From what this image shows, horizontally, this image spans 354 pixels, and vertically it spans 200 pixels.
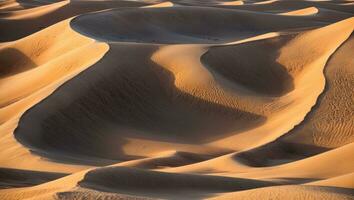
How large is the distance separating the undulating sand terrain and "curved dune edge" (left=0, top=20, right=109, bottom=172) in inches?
2.1

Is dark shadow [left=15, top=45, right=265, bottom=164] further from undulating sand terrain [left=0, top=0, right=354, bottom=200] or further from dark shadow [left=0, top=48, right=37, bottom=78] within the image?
dark shadow [left=0, top=48, right=37, bottom=78]

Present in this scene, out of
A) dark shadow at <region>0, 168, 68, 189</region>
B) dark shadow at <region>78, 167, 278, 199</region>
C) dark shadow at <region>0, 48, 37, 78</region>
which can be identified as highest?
dark shadow at <region>78, 167, 278, 199</region>

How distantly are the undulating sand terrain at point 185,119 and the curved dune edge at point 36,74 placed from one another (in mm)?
54

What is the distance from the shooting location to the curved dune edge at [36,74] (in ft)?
45.1

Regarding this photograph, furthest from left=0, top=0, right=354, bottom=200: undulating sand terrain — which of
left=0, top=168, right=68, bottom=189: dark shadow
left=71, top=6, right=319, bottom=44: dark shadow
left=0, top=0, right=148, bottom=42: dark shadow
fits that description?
left=0, top=0, right=148, bottom=42: dark shadow

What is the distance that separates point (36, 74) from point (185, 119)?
567cm

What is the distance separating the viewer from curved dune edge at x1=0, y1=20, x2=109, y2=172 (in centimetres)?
1375

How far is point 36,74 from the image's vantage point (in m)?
21.7

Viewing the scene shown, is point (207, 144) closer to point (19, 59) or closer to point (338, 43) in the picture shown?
point (338, 43)

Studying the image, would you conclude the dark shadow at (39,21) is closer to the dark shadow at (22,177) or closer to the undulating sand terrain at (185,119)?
the undulating sand terrain at (185,119)

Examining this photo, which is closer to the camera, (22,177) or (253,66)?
(22,177)

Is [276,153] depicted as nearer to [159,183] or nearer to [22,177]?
[22,177]

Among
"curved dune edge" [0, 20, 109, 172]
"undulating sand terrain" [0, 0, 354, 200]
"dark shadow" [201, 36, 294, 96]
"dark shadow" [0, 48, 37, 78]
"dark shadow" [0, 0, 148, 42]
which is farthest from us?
"dark shadow" [0, 0, 148, 42]

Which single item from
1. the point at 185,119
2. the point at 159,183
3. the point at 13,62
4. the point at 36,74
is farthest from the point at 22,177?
the point at 13,62
